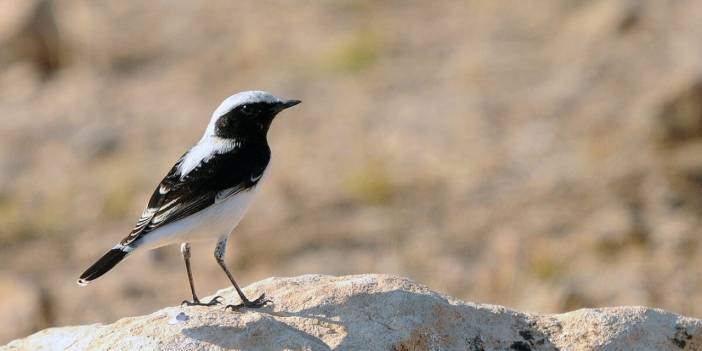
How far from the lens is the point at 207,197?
6164mm

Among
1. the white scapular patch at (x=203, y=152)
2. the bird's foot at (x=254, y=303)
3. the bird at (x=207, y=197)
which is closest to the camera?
the bird's foot at (x=254, y=303)

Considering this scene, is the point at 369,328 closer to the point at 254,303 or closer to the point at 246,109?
the point at 254,303

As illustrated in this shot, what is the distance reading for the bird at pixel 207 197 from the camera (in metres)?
6.13

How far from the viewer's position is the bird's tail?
592 cm

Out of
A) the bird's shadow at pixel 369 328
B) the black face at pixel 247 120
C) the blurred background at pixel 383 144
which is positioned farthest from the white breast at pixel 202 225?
the blurred background at pixel 383 144

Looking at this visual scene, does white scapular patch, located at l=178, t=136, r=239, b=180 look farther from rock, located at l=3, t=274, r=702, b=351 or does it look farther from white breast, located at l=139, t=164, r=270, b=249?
rock, located at l=3, t=274, r=702, b=351

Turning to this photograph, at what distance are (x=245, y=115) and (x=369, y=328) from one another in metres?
1.74

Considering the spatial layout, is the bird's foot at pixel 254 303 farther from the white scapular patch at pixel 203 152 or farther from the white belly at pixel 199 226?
the white scapular patch at pixel 203 152

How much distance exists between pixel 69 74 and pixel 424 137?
5.61 meters

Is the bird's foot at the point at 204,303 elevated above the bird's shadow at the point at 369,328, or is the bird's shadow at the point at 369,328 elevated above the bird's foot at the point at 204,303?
the bird's foot at the point at 204,303

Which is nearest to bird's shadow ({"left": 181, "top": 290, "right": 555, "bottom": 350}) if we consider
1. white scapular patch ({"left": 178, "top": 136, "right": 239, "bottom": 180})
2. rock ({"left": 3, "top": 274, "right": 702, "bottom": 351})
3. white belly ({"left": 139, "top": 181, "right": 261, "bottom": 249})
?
rock ({"left": 3, "top": 274, "right": 702, "bottom": 351})

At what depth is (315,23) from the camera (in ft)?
54.4

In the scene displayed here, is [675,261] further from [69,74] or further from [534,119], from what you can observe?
[69,74]

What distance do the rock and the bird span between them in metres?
0.42
